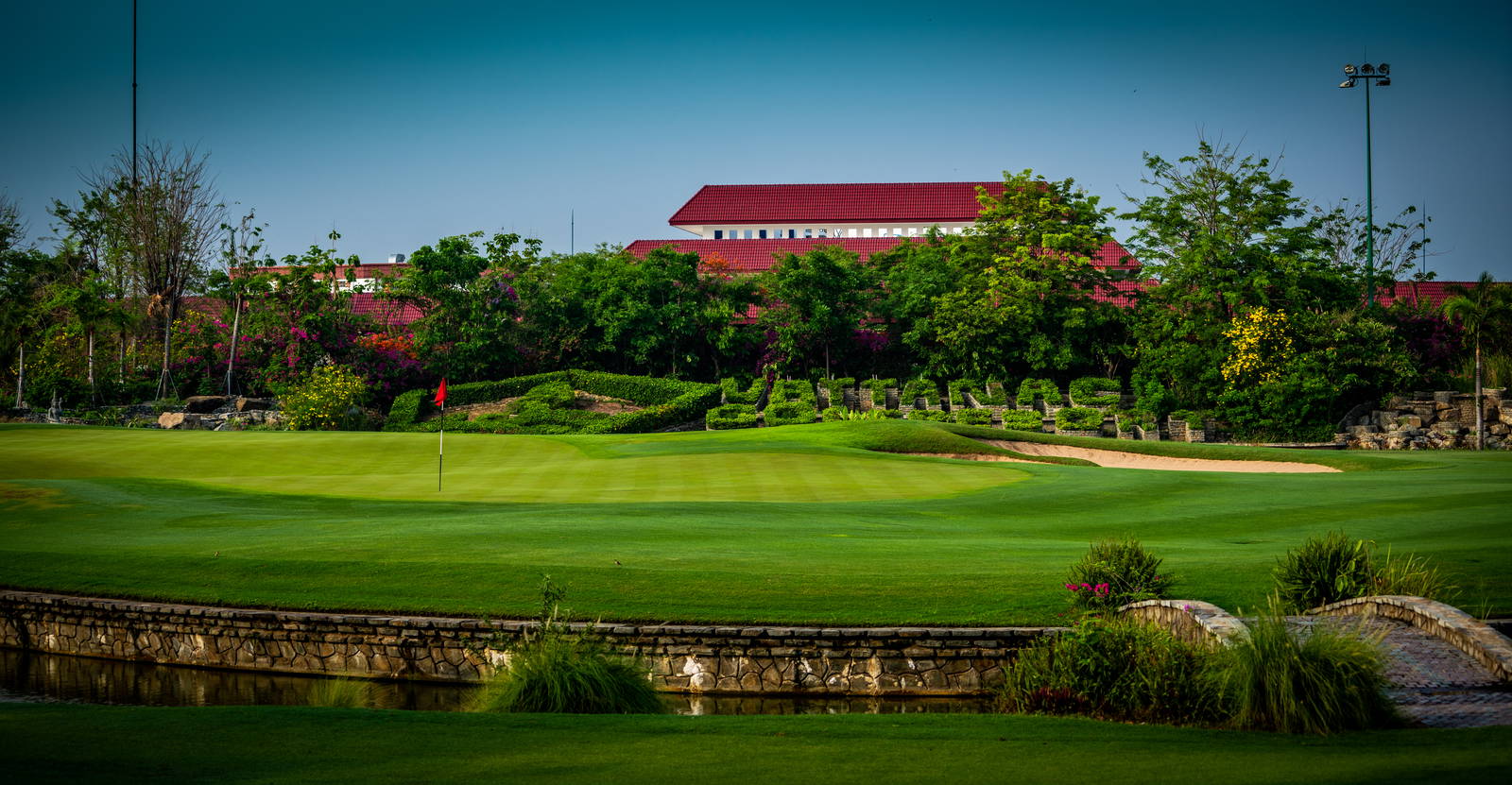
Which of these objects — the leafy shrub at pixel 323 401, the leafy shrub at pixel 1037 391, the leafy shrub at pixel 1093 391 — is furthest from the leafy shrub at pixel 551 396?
the leafy shrub at pixel 1093 391

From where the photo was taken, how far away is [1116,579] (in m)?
11.5

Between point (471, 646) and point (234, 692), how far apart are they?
2.51 m

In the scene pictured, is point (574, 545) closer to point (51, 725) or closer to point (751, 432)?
point (51, 725)

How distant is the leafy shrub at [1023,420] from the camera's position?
39250 mm

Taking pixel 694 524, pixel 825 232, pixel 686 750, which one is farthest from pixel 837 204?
pixel 686 750

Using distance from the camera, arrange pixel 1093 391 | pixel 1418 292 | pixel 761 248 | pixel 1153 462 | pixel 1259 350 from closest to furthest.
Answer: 1. pixel 1153 462
2. pixel 1259 350
3. pixel 1093 391
4. pixel 1418 292
5. pixel 761 248

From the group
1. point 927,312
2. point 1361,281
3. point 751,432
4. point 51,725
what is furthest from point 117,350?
point 1361,281

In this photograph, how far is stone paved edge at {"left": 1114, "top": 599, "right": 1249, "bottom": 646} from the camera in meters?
9.13

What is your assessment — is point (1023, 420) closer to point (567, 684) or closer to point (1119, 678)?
point (1119, 678)

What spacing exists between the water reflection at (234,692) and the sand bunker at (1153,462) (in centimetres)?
1797

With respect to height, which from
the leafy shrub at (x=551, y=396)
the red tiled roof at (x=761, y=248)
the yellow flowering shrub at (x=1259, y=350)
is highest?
the red tiled roof at (x=761, y=248)

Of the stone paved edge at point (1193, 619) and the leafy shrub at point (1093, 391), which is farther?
the leafy shrub at point (1093, 391)

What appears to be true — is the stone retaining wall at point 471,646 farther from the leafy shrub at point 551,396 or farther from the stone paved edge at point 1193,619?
the leafy shrub at point 551,396

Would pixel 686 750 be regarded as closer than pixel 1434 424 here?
Yes
